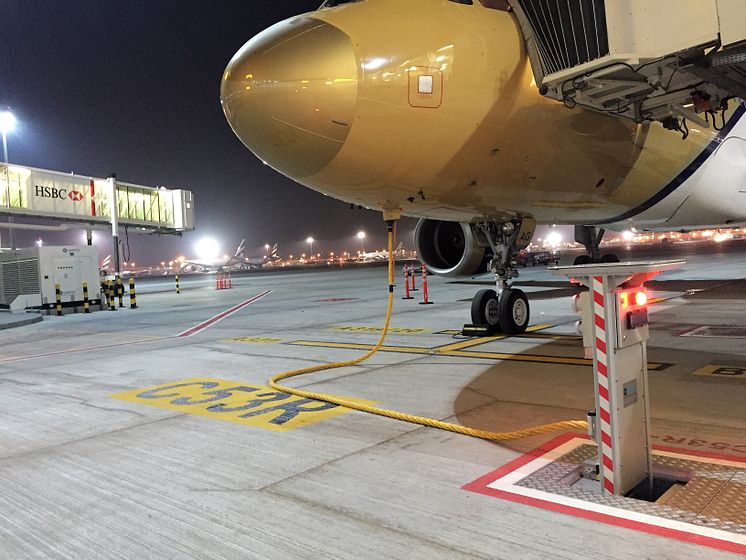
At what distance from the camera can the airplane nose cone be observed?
4.73 metres

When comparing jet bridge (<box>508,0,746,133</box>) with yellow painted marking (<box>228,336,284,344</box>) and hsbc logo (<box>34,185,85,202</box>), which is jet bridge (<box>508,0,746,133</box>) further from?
hsbc logo (<box>34,185,85,202</box>)

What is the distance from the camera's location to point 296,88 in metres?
4.71

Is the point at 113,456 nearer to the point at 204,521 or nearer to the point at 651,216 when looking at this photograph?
the point at 204,521

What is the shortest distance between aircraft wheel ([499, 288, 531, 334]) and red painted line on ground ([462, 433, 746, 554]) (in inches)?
190

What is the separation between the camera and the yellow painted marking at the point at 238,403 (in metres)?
4.93

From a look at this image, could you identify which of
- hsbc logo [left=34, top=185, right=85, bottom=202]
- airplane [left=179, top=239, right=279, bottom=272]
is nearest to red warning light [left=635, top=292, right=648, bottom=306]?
hsbc logo [left=34, top=185, right=85, bottom=202]

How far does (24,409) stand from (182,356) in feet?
10.1

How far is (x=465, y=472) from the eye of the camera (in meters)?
3.49

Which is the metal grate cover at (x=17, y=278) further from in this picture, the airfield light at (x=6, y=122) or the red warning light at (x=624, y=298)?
the red warning light at (x=624, y=298)

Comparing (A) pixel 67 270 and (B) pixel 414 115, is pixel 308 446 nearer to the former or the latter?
(B) pixel 414 115

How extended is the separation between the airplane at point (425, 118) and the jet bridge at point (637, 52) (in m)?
0.13

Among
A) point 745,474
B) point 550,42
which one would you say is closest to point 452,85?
point 550,42

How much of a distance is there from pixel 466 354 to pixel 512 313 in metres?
1.62

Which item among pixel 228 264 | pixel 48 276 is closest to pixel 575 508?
pixel 48 276
